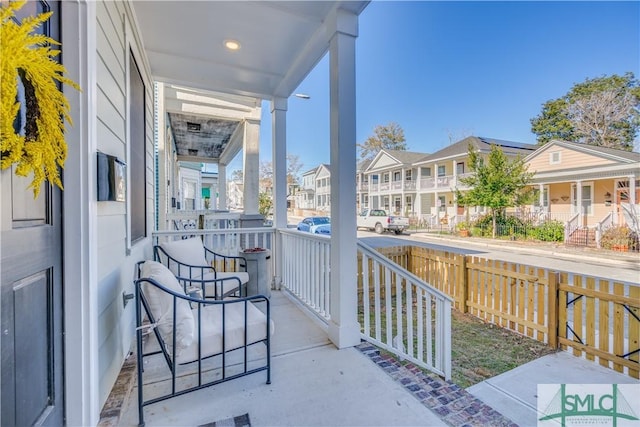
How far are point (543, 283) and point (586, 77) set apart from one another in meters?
23.4

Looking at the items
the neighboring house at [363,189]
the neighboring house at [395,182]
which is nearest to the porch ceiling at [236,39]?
the neighboring house at [395,182]

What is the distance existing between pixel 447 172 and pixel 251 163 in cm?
1661

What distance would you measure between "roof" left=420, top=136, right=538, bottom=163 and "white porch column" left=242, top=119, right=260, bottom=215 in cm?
1478

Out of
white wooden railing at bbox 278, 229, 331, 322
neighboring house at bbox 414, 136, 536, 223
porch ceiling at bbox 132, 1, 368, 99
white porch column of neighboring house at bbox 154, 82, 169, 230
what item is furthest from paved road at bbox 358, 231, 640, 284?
neighboring house at bbox 414, 136, 536, 223

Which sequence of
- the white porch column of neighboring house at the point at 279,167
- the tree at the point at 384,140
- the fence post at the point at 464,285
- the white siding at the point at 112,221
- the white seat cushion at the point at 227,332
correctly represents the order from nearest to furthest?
the white siding at the point at 112,221, the white seat cushion at the point at 227,332, the white porch column of neighboring house at the point at 279,167, the fence post at the point at 464,285, the tree at the point at 384,140

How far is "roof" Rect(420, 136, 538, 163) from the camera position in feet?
55.2

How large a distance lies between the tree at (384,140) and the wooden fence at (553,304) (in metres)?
25.6

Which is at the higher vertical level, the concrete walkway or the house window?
the house window

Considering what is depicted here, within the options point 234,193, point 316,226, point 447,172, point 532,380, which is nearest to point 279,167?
point 532,380

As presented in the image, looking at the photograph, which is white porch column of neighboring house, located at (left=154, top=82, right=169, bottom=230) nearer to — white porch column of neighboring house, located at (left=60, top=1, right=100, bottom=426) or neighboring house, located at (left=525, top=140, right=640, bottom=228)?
white porch column of neighboring house, located at (left=60, top=1, right=100, bottom=426)

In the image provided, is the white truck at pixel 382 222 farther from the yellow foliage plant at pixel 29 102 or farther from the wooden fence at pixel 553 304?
the yellow foliage plant at pixel 29 102

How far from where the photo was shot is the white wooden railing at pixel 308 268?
296 centimetres

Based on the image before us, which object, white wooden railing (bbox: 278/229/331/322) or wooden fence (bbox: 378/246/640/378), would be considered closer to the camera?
wooden fence (bbox: 378/246/640/378)

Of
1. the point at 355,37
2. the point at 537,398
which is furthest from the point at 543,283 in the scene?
the point at 355,37
